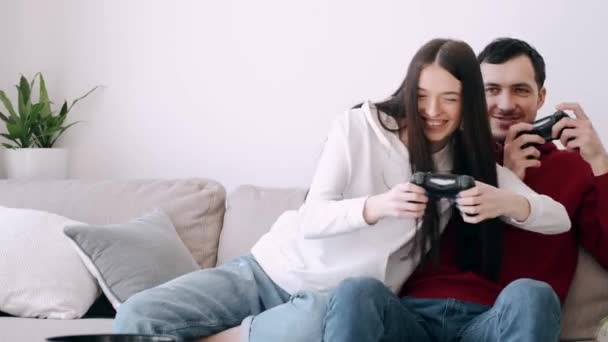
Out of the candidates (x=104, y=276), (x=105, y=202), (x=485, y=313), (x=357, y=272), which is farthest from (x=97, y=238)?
(x=485, y=313)

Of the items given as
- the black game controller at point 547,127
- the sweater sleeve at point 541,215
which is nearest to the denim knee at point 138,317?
the sweater sleeve at point 541,215

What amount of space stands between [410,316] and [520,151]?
0.52 metres

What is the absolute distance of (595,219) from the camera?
6.36 feet

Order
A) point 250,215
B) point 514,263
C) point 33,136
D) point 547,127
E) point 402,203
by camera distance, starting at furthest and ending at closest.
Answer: point 33,136, point 250,215, point 547,127, point 514,263, point 402,203

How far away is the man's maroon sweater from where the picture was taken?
1.81 meters

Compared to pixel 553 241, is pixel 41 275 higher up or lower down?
lower down

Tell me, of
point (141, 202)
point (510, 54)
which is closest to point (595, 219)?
point (510, 54)

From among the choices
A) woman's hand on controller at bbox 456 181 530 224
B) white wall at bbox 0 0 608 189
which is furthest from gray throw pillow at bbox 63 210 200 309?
woman's hand on controller at bbox 456 181 530 224

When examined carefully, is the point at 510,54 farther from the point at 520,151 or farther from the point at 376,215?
the point at 376,215

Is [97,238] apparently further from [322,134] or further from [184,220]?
[322,134]

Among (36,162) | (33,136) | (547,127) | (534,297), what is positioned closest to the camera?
(534,297)

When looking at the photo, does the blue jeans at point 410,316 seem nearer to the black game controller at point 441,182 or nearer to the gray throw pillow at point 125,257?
the black game controller at point 441,182

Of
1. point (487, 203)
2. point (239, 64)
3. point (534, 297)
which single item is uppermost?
point (239, 64)

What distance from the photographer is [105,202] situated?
7.98 ft
